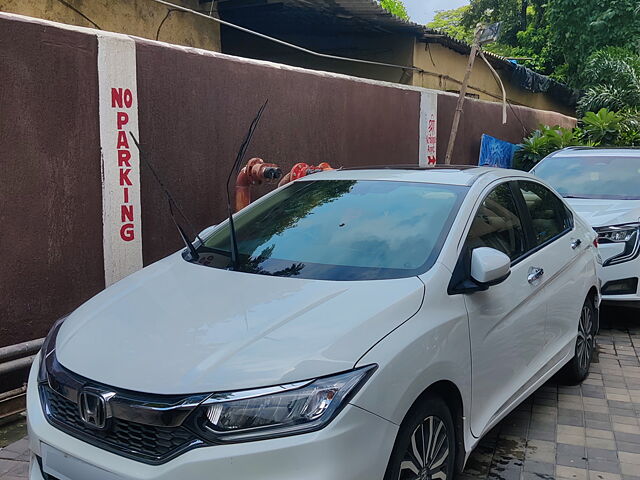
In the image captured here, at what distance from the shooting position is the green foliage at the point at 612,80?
54.6ft

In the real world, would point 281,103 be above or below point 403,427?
above

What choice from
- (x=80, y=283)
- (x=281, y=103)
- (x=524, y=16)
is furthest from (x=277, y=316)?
(x=524, y=16)

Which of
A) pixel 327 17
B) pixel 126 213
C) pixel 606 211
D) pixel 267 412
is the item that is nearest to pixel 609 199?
pixel 606 211

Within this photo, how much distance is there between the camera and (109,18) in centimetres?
745

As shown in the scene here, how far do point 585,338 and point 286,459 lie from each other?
3380 millimetres

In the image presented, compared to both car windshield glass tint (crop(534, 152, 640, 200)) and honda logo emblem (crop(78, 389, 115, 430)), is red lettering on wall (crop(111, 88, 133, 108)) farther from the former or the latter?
car windshield glass tint (crop(534, 152, 640, 200))

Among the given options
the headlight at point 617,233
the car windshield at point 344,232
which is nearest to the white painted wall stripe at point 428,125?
the headlight at point 617,233

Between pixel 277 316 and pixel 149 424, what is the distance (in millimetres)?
655

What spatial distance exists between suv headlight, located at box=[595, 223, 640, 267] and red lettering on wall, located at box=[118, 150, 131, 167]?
14.1 ft

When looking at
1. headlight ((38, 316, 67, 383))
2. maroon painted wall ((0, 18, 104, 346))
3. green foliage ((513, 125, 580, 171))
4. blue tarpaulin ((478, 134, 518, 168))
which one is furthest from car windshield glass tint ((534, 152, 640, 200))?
headlight ((38, 316, 67, 383))

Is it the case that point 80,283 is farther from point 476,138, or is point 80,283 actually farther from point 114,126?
point 476,138

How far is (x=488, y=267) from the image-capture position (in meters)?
3.03

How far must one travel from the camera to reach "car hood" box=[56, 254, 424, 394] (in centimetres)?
233

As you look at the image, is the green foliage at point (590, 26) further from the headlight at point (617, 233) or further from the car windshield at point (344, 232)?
the car windshield at point (344, 232)
